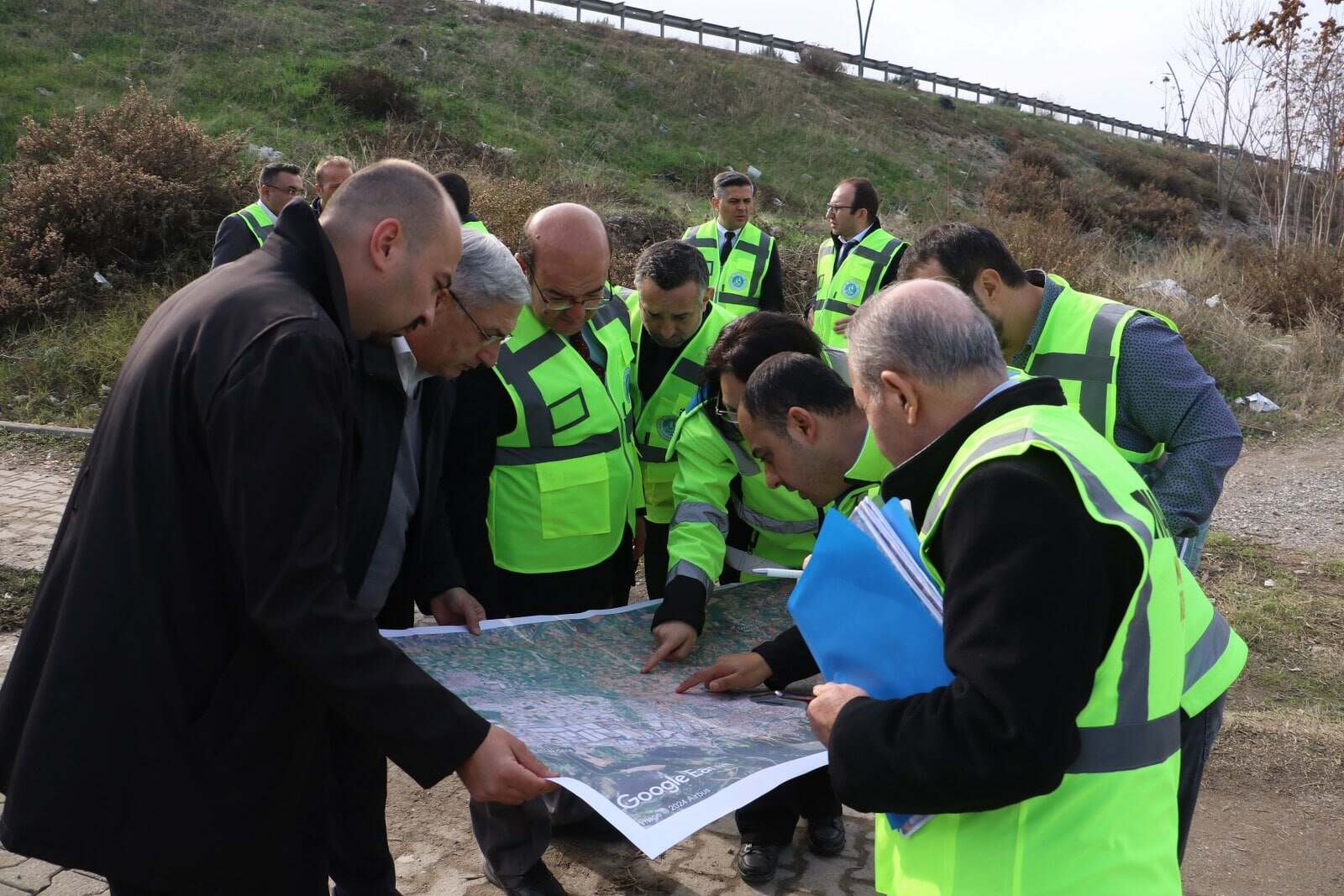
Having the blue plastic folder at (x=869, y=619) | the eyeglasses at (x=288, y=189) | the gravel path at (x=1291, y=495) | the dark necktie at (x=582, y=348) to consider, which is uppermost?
the eyeglasses at (x=288, y=189)

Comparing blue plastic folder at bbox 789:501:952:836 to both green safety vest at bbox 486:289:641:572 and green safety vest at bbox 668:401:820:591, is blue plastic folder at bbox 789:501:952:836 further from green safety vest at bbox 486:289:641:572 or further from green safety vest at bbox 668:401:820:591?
green safety vest at bbox 486:289:641:572

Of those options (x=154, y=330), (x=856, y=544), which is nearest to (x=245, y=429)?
(x=154, y=330)

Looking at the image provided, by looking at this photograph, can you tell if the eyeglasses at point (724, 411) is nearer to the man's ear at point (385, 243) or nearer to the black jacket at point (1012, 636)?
the man's ear at point (385, 243)

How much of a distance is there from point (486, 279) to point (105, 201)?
405 inches

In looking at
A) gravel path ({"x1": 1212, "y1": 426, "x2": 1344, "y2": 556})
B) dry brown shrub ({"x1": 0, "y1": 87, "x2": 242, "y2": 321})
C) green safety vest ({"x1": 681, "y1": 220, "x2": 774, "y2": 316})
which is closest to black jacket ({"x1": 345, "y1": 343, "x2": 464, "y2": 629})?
green safety vest ({"x1": 681, "y1": 220, "x2": 774, "y2": 316})

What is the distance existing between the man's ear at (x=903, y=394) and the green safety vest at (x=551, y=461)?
1.82 metres

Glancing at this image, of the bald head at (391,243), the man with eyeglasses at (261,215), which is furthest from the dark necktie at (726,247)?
the bald head at (391,243)

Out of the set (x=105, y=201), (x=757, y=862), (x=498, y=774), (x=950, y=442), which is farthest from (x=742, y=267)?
(x=105, y=201)

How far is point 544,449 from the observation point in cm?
336

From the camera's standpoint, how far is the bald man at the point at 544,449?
331cm

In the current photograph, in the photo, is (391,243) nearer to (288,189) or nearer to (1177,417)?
(1177,417)

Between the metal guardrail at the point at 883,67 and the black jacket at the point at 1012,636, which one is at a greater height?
the metal guardrail at the point at 883,67

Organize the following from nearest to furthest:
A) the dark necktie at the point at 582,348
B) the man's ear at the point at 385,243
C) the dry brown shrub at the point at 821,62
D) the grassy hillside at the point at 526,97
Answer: the man's ear at the point at 385,243 → the dark necktie at the point at 582,348 → the grassy hillside at the point at 526,97 → the dry brown shrub at the point at 821,62

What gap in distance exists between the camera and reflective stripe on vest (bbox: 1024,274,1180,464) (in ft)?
10.4
